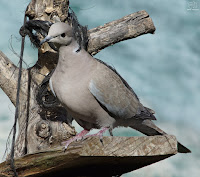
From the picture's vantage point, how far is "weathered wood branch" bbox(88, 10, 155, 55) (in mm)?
4395

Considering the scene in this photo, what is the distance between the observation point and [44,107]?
4.31 m

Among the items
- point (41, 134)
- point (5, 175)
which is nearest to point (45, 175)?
point (5, 175)

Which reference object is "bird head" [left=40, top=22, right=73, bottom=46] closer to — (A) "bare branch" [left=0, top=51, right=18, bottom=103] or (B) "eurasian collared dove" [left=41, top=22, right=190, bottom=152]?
(B) "eurasian collared dove" [left=41, top=22, right=190, bottom=152]

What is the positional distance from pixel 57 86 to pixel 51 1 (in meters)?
1.62

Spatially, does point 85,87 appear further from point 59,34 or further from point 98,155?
point 98,155

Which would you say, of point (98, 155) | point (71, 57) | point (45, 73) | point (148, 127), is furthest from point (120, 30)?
point (98, 155)

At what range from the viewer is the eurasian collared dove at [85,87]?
2994 mm

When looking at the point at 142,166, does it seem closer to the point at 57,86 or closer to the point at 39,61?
the point at 57,86

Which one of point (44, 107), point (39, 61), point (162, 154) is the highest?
point (39, 61)

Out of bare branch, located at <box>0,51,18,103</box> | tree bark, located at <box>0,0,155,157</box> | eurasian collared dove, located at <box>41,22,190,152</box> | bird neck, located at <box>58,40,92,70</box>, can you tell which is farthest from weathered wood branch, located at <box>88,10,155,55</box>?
bird neck, located at <box>58,40,92,70</box>

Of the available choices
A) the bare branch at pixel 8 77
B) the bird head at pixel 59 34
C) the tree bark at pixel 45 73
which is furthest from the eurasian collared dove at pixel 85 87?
the bare branch at pixel 8 77

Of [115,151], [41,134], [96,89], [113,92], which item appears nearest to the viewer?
[115,151]

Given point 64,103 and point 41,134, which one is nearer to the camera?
point 64,103

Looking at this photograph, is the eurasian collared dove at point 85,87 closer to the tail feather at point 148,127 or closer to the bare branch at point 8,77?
the tail feather at point 148,127
